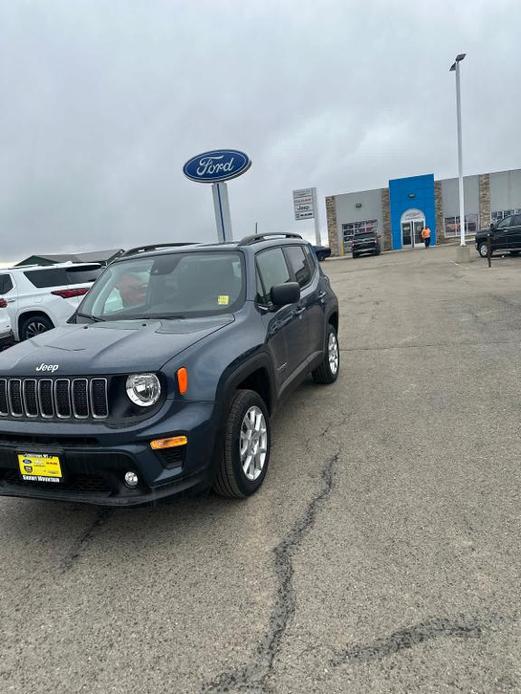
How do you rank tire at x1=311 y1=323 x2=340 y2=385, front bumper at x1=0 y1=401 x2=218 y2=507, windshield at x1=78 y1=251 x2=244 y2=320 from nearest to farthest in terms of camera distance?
front bumper at x1=0 y1=401 x2=218 y2=507 < windshield at x1=78 y1=251 x2=244 y2=320 < tire at x1=311 y1=323 x2=340 y2=385

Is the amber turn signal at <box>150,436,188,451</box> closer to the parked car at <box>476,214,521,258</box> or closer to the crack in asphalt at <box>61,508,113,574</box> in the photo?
the crack in asphalt at <box>61,508,113,574</box>

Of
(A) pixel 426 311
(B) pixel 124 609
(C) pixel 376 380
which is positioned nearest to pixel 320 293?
(C) pixel 376 380

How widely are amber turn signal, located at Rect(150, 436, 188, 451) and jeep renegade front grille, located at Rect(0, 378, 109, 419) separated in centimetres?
34

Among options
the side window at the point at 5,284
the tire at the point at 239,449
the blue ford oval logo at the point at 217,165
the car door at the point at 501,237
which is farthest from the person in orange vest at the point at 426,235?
the tire at the point at 239,449

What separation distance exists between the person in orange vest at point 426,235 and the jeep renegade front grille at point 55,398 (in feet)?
137

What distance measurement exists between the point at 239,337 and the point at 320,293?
2.43 m

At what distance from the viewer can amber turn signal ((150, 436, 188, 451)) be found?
9.22 ft

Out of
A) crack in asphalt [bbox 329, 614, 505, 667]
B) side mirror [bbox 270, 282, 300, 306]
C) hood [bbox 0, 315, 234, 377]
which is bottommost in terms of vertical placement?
crack in asphalt [bbox 329, 614, 505, 667]

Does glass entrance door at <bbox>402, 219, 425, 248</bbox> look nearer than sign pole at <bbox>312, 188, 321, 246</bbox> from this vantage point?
Yes

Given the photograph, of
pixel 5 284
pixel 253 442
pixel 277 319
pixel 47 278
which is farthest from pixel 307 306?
pixel 5 284

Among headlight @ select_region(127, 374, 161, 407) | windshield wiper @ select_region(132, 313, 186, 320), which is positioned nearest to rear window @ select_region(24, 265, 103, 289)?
windshield wiper @ select_region(132, 313, 186, 320)

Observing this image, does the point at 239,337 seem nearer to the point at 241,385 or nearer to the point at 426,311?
the point at 241,385

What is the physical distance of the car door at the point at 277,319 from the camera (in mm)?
4086

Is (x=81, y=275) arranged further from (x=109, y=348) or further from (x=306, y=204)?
(x=306, y=204)
